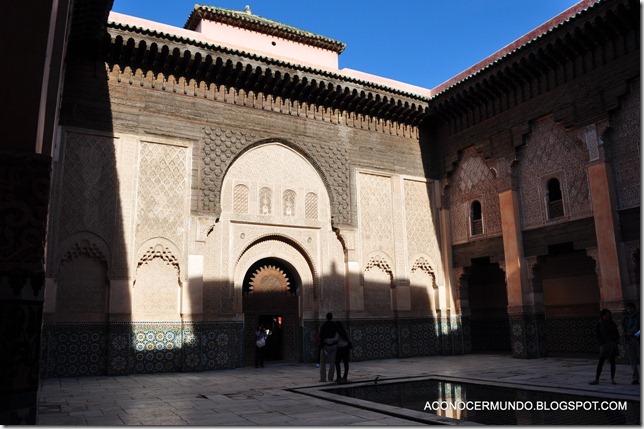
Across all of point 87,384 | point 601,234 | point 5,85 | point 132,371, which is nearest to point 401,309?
point 601,234

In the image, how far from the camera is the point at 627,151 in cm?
827

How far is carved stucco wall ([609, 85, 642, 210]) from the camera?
8102 mm

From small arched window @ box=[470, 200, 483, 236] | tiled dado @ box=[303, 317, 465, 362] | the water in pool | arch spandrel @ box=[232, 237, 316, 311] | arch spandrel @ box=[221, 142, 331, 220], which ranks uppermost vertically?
arch spandrel @ box=[221, 142, 331, 220]

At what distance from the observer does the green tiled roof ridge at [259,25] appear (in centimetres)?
1162

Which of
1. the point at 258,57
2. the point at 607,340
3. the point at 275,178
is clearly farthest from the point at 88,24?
the point at 607,340

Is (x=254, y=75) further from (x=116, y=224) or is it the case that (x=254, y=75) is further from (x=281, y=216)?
(x=116, y=224)

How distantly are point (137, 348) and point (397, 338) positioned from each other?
4.93 meters

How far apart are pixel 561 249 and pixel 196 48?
7.20 metres

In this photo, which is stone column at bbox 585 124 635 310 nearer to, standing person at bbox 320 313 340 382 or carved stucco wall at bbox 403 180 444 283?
carved stucco wall at bbox 403 180 444 283

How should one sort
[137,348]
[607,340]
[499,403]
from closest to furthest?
1. [499,403]
2. [607,340]
3. [137,348]

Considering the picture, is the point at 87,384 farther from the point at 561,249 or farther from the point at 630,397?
the point at 561,249

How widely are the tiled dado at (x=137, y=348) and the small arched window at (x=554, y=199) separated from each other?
5836 mm

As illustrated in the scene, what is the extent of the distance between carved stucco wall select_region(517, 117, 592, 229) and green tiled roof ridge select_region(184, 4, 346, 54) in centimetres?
545

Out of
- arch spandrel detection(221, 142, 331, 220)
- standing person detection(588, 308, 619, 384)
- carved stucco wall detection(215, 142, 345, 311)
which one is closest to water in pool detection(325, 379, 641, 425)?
standing person detection(588, 308, 619, 384)
